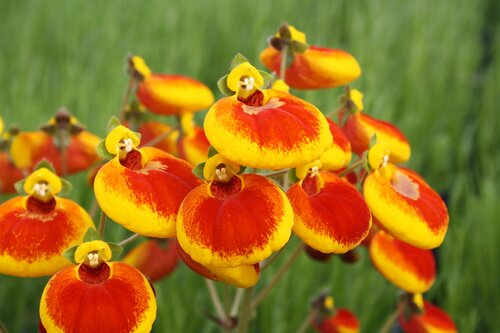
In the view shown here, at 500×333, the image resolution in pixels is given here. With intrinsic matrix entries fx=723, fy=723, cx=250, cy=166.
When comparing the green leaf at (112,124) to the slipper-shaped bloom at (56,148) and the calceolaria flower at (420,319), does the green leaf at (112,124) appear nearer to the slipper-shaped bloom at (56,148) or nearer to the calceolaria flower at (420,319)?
the slipper-shaped bloom at (56,148)

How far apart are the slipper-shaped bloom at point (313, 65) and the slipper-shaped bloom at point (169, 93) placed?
160mm

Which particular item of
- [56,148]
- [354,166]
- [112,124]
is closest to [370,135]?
[354,166]

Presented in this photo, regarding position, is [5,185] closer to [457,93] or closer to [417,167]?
[417,167]

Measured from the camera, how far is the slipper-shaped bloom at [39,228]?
697mm

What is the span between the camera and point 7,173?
1164 millimetres

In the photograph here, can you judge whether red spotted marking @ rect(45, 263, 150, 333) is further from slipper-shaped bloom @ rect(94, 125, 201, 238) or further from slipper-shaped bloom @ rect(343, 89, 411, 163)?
slipper-shaped bloom @ rect(343, 89, 411, 163)

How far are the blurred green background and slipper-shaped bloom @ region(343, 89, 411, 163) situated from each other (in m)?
0.56

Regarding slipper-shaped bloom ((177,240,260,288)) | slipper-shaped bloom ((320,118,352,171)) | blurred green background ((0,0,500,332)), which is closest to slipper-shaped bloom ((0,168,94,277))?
slipper-shaped bloom ((177,240,260,288))

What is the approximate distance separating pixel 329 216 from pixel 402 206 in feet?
0.27

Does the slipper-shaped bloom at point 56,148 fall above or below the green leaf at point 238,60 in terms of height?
below

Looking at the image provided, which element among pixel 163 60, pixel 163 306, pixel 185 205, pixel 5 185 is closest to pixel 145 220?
pixel 185 205

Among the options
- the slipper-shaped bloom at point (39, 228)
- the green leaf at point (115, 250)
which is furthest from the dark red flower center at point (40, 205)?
the green leaf at point (115, 250)

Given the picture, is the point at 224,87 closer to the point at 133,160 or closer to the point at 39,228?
the point at 133,160

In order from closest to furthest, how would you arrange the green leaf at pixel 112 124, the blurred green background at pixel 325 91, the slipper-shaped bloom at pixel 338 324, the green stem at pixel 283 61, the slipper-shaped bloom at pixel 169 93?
the green leaf at pixel 112 124 < the green stem at pixel 283 61 < the slipper-shaped bloom at pixel 169 93 < the slipper-shaped bloom at pixel 338 324 < the blurred green background at pixel 325 91
